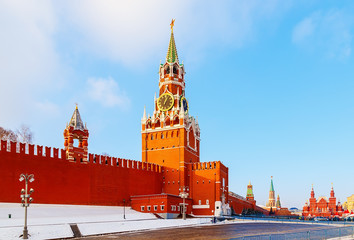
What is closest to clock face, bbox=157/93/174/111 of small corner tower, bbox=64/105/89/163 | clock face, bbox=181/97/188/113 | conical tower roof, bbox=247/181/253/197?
clock face, bbox=181/97/188/113

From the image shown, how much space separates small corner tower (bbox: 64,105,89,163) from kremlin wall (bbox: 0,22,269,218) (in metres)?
0.01

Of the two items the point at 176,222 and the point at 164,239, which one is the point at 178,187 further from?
the point at 164,239

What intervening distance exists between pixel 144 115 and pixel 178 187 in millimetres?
13601

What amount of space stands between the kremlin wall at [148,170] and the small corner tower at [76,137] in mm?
11

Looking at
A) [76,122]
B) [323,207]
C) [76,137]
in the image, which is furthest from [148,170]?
[323,207]

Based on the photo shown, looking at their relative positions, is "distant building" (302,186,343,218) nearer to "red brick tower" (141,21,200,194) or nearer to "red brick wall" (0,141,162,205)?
"red brick tower" (141,21,200,194)

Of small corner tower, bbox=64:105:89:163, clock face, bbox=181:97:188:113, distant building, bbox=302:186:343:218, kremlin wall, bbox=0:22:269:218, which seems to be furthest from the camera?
distant building, bbox=302:186:343:218

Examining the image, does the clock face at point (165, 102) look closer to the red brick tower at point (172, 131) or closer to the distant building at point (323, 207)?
the red brick tower at point (172, 131)

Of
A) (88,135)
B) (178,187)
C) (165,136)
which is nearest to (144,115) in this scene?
(165,136)

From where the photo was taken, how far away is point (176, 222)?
39.3m

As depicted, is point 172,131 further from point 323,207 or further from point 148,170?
point 323,207

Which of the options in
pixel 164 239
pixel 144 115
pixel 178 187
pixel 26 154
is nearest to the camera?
pixel 164 239

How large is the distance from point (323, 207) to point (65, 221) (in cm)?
9557

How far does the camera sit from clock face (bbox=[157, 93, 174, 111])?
6003cm
